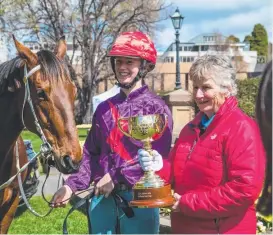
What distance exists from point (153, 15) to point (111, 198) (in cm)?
2720

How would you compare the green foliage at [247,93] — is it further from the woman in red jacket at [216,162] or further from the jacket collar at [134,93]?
the woman in red jacket at [216,162]

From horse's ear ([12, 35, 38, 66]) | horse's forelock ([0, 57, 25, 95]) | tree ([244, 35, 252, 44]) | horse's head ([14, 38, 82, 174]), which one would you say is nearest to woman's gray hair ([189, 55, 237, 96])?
horse's head ([14, 38, 82, 174])

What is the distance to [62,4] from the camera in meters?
28.9

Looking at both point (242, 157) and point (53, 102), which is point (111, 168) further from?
point (242, 157)

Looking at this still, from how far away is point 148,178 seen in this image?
2.67 m

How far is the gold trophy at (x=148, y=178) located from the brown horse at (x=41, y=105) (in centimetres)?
47

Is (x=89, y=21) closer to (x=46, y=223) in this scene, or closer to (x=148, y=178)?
(x=46, y=223)

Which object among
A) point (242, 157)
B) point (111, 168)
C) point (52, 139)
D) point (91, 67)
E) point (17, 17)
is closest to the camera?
point (242, 157)

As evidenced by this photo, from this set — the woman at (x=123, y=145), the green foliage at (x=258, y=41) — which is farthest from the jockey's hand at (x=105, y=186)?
the green foliage at (x=258, y=41)

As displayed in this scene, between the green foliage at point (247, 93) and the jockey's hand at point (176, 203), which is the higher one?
the jockey's hand at point (176, 203)

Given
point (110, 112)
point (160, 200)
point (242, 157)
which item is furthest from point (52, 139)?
point (242, 157)

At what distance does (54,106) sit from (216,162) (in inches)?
49.0

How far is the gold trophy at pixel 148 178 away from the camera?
102 inches

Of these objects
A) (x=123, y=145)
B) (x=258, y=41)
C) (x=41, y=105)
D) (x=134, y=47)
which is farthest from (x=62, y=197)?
(x=258, y=41)
